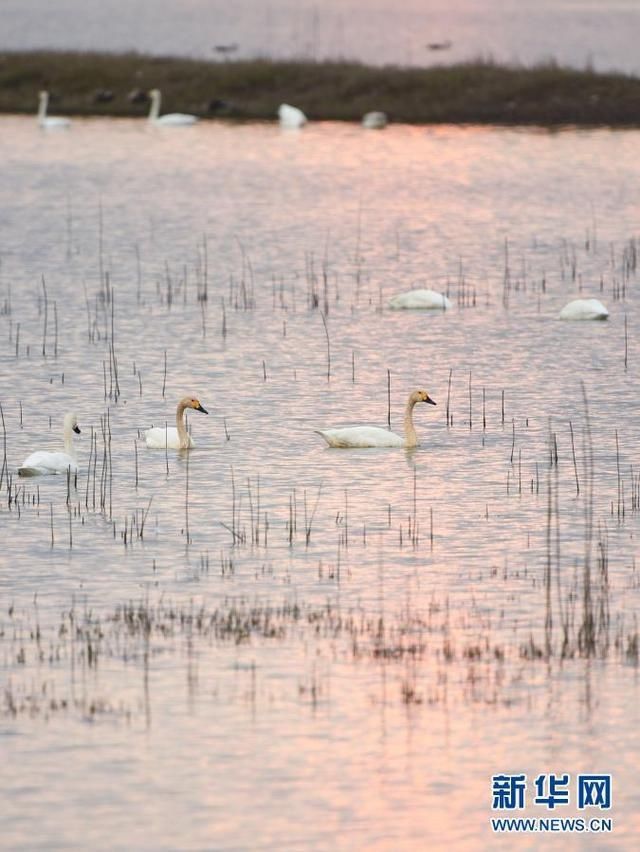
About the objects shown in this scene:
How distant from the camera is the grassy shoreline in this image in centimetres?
5194

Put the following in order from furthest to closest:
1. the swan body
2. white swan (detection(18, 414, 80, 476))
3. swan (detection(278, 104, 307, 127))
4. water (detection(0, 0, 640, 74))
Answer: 1. water (detection(0, 0, 640, 74))
2. the swan body
3. swan (detection(278, 104, 307, 127))
4. white swan (detection(18, 414, 80, 476))

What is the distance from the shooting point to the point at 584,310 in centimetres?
2614

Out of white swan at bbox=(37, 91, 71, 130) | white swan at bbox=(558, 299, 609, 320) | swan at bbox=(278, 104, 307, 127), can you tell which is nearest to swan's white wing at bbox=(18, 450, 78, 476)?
white swan at bbox=(558, 299, 609, 320)

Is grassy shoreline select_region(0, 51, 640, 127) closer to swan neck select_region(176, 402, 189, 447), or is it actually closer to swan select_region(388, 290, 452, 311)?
swan select_region(388, 290, 452, 311)

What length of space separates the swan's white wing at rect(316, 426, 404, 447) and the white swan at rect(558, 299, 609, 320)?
26.9 ft

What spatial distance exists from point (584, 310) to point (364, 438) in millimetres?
8439

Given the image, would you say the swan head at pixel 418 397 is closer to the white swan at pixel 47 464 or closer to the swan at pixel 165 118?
the white swan at pixel 47 464

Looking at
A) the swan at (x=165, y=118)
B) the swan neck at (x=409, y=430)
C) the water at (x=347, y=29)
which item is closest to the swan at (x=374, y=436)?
the swan neck at (x=409, y=430)

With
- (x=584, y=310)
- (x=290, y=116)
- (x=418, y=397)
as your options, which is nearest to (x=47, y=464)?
(x=418, y=397)

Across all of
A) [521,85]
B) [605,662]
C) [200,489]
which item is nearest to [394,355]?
[200,489]

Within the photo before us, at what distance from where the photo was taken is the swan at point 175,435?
18062 millimetres

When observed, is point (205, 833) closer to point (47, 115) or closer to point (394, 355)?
point (394, 355)

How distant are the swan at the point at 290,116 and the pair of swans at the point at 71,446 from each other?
33807 mm

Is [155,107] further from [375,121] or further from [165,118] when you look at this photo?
[375,121]
